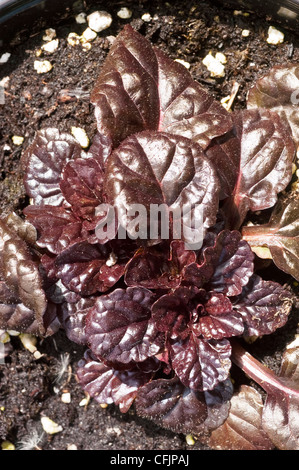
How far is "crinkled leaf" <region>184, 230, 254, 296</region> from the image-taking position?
1471mm

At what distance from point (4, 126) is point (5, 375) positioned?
90 centimetres

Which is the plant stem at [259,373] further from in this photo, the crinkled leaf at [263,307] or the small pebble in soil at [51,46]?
the small pebble in soil at [51,46]

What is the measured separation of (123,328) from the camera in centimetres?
149

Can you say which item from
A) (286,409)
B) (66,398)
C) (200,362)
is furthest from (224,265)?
(66,398)

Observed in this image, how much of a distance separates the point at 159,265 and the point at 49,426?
816 mm

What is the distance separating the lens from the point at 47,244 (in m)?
1.50

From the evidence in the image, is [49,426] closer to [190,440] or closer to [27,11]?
[190,440]

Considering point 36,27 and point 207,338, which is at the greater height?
point 36,27

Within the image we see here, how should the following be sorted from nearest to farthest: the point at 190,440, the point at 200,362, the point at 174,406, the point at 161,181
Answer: the point at 161,181
the point at 200,362
the point at 174,406
the point at 190,440

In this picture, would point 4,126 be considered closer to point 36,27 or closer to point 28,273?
point 36,27

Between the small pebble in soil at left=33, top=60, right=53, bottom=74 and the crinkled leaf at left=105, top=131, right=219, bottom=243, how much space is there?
557mm

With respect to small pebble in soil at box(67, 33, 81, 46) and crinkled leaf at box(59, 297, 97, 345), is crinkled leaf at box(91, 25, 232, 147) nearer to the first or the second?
small pebble in soil at box(67, 33, 81, 46)

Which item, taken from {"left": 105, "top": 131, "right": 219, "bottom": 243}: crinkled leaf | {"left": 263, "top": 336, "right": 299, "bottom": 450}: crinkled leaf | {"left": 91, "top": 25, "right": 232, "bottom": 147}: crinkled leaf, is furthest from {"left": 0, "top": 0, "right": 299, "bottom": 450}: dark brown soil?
{"left": 105, "top": 131, "right": 219, "bottom": 243}: crinkled leaf
